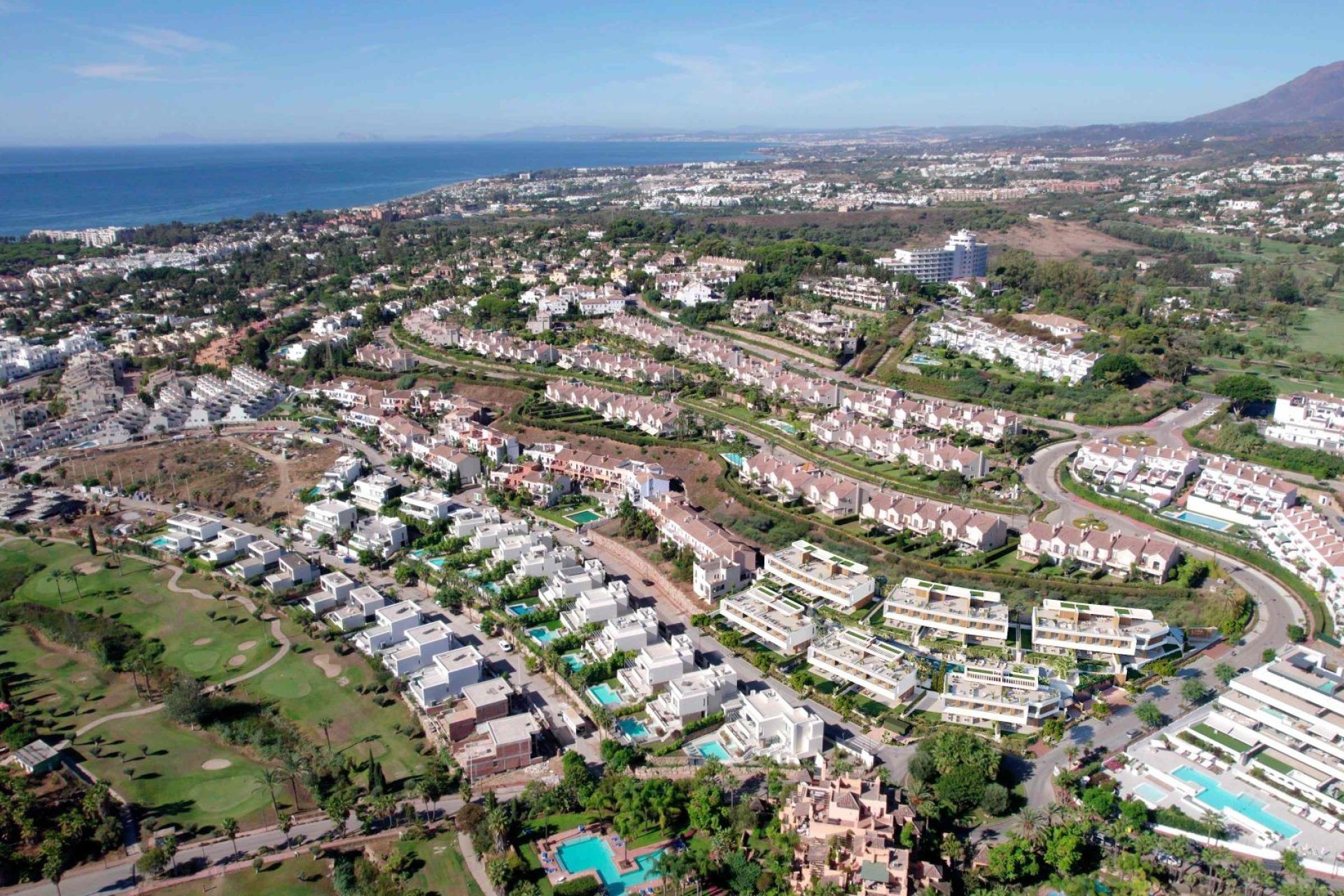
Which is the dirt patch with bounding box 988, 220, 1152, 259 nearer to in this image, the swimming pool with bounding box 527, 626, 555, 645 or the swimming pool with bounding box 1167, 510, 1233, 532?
the swimming pool with bounding box 1167, 510, 1233, 532

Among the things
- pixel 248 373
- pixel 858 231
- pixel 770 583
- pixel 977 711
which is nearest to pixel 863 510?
pixel 770 583

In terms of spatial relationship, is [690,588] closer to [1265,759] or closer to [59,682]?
[1265,759]

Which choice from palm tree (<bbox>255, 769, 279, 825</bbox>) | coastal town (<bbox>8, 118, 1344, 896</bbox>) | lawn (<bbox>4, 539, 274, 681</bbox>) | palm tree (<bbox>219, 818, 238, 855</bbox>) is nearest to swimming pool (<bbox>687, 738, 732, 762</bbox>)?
coastal town (<bbox>8, 118, 1344, 896</bbox>)

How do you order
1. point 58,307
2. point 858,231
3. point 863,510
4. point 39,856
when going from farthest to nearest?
point 858,231 < point 58,307 < point 863,510 < point 39,856

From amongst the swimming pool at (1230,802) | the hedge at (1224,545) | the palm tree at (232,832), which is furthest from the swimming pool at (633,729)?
the hedge at (1224,545)

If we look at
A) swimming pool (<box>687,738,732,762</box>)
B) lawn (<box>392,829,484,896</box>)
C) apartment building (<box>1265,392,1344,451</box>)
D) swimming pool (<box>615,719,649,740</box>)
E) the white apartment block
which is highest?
the white apartment block

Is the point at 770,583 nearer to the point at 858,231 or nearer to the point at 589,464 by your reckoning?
the point at 589,464
